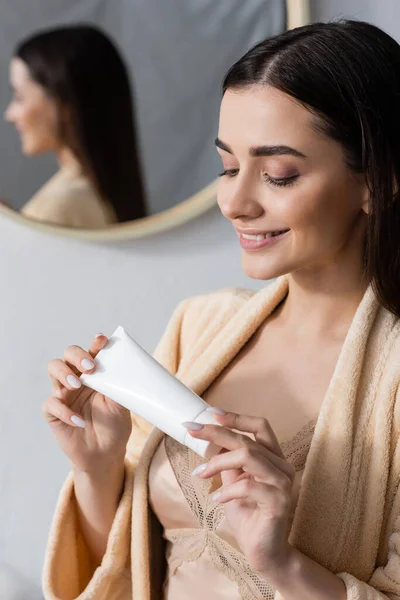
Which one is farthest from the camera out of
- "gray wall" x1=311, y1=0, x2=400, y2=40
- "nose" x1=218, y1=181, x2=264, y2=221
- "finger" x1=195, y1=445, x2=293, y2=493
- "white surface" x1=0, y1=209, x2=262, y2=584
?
"white surface" x1=0, y1=209, x2=262, y2=584

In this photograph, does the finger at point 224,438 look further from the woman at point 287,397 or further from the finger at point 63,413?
the finger at point 63,413

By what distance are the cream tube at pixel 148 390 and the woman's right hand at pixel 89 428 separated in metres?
0.07

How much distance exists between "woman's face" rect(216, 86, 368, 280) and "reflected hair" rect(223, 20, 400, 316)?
11mm

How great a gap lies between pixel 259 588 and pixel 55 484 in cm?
68

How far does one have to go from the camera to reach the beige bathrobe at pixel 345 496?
0.76 metres

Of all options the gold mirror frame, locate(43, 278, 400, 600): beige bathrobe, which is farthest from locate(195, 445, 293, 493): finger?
the gold mirror frame

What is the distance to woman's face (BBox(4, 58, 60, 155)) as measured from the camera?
1253 mm

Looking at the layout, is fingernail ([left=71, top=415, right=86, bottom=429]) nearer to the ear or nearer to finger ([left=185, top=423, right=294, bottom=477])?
finger ([left=185, top=423, right=294, bottom=477])

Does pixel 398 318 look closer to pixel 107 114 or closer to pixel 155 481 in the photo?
pixel 155 481

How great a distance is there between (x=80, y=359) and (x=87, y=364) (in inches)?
0.5

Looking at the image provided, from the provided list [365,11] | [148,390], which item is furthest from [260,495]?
[365,11]

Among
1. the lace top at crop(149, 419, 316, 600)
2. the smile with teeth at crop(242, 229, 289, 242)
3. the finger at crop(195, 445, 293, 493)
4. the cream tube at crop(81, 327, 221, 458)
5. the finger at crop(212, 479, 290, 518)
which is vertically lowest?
the lace top at crop(149, 419, 316, 600)

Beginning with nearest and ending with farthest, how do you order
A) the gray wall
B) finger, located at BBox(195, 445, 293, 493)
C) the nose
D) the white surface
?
finger, located at BBox(195, 445, 293, 493) → the nose → the gray wall → the white surface

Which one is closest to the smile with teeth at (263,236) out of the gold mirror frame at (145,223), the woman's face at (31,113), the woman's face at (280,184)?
the woman's face at (280,184)
